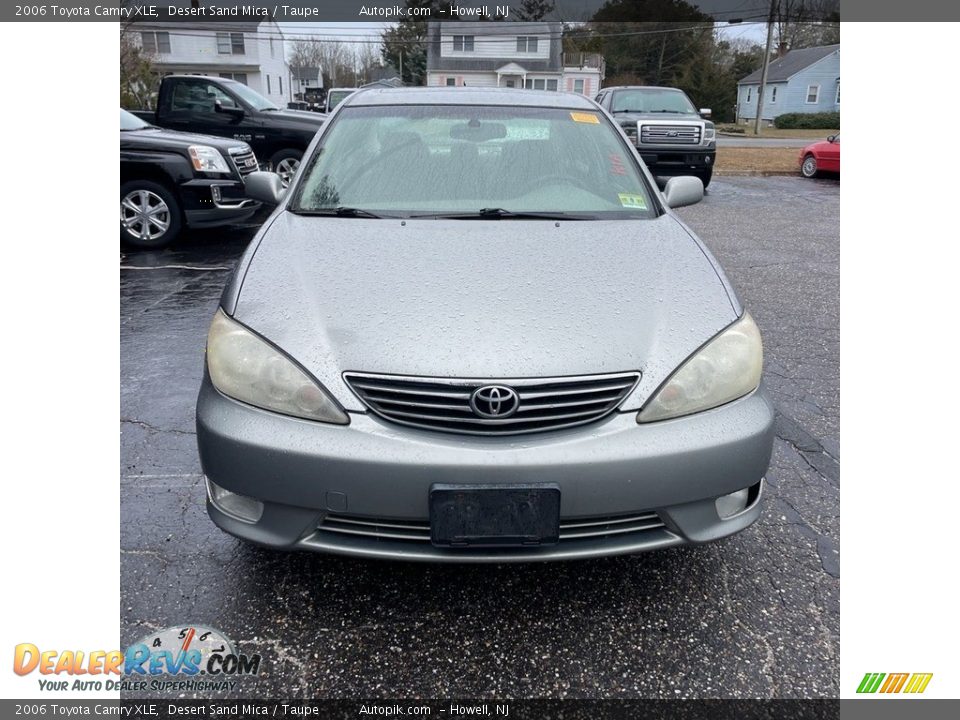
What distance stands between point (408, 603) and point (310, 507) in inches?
21.0

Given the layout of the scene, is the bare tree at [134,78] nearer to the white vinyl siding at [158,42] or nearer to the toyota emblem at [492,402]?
the white vinyl siding at [158,42]

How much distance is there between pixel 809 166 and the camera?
14.9 meters

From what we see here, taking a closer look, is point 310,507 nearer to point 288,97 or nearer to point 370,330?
point 370,330

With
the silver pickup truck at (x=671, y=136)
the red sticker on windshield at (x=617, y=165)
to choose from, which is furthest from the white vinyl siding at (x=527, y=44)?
the red sticker on windshield at (x=617, y=165)

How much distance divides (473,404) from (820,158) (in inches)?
602

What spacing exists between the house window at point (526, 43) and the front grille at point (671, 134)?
1578 inches

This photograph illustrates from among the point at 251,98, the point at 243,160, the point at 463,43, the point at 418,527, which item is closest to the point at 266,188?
the point at 418,527

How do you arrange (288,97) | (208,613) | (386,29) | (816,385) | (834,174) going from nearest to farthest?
1. (208,613)
2. (816,385)
3. (834,174)
4. (288,97)
5. (386,29)

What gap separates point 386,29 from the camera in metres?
59.9

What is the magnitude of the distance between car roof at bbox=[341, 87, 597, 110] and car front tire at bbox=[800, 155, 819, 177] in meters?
13.3

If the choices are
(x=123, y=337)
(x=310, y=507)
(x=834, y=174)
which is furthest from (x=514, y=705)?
(x=834, y=174)

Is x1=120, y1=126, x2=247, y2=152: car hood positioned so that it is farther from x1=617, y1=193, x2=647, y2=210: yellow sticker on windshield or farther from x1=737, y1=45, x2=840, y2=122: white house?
x1=737, y1=45, x2=840, y2=122: white house

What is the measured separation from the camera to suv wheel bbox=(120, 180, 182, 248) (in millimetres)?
6711
